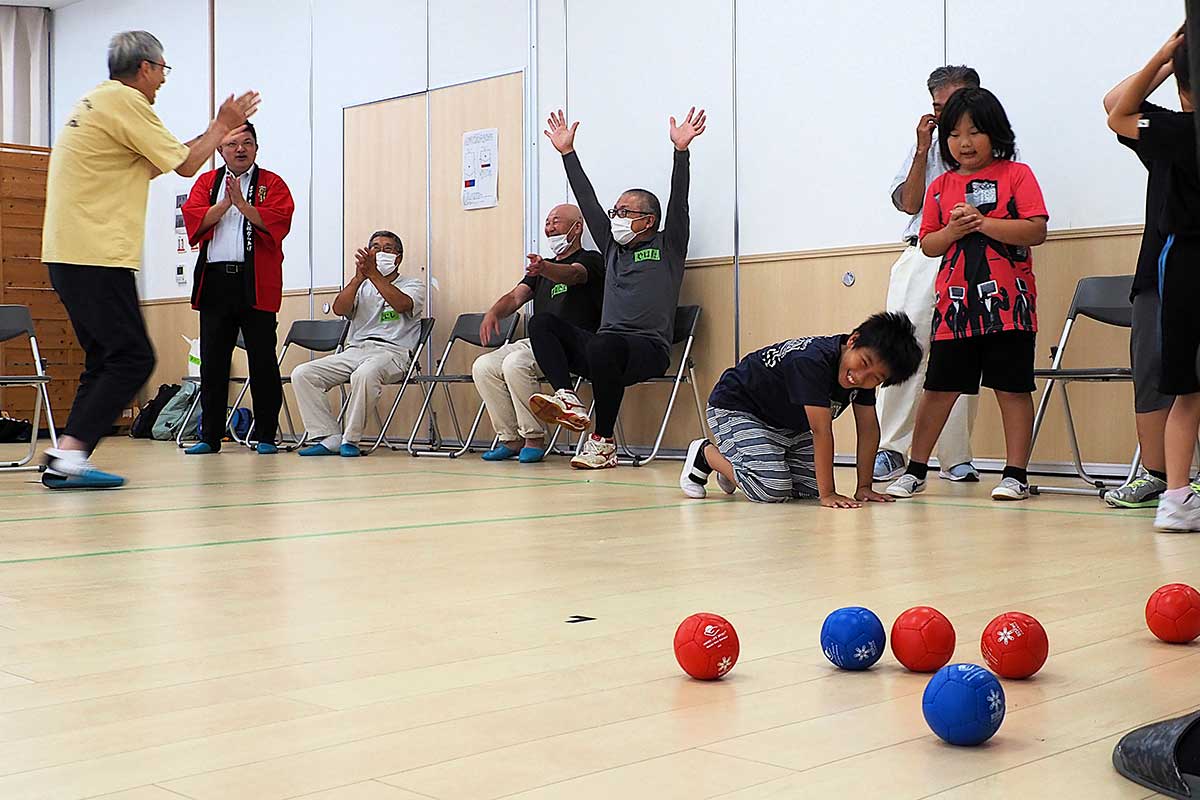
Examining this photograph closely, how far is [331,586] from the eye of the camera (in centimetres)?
238

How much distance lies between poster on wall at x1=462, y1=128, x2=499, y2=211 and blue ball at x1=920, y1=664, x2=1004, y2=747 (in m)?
6.23

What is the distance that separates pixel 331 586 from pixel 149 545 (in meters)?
0.82

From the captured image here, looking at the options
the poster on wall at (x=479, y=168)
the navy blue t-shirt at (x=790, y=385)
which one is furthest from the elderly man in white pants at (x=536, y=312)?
the navy blue t-shirt at (x=790, y=385)

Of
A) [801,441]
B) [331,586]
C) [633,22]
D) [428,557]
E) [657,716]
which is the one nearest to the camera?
[657,716]

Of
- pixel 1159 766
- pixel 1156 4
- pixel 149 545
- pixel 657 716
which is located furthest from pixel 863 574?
pixel 1156 4

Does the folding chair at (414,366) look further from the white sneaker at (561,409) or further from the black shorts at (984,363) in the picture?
the black shorts at (984,363)

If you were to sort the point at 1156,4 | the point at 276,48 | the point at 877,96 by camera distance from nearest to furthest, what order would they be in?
the point at 1156,4
the point at 877,96
the point at 276,48

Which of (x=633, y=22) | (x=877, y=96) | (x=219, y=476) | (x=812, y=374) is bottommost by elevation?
(x=219, y=476)

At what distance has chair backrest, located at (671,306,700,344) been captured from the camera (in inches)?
246

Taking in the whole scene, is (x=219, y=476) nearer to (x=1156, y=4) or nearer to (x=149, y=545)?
(x=149, y=545)

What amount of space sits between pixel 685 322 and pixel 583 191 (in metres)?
0.80

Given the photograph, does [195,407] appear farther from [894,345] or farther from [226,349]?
[894,345]

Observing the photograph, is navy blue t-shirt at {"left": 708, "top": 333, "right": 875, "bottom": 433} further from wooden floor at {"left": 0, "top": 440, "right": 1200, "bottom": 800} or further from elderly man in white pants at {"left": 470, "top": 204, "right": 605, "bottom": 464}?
elderly man in white pants at {"left": 470, "top": 204, "right": 605, "bottom": 464}

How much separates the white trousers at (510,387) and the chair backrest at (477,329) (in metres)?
0.20
